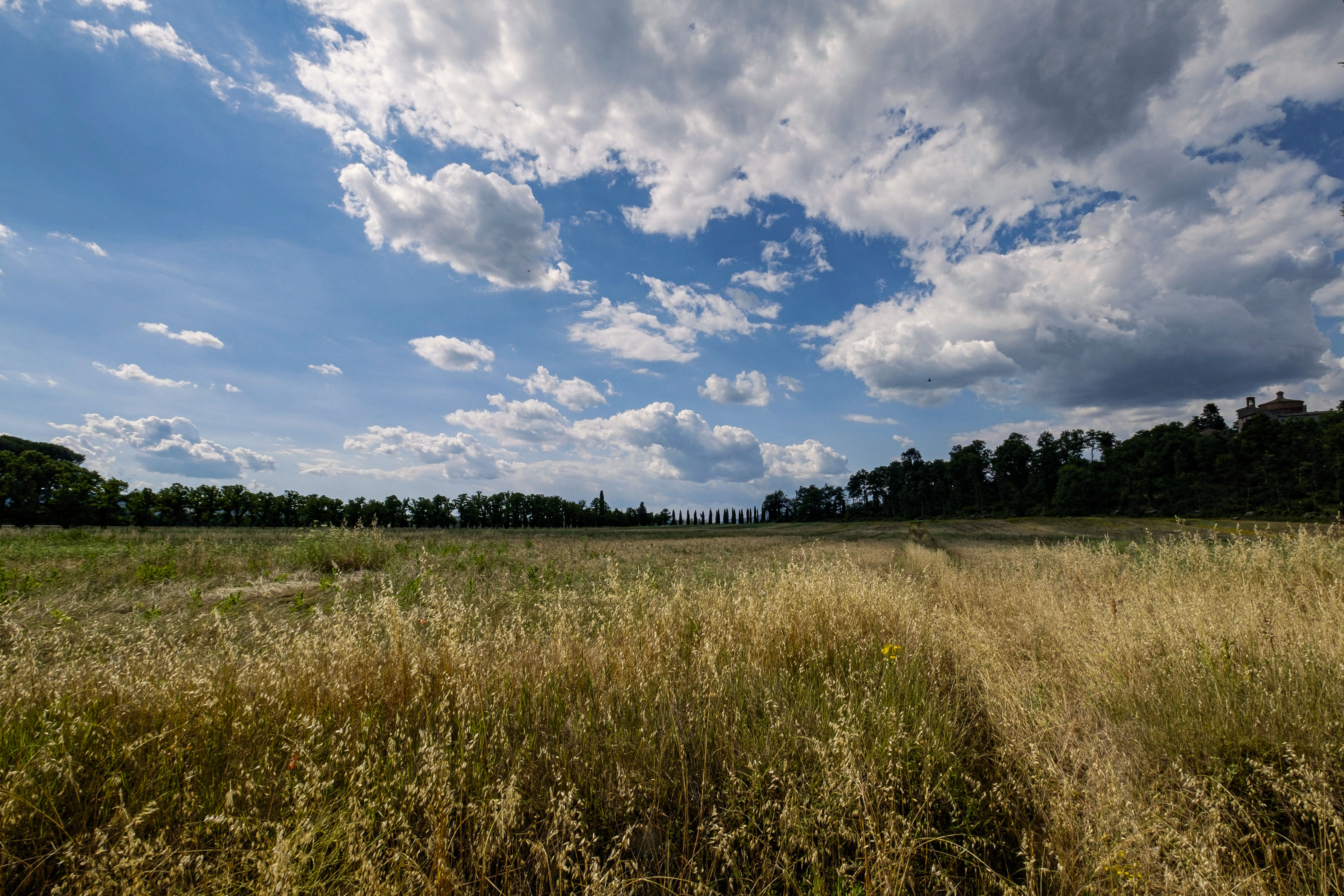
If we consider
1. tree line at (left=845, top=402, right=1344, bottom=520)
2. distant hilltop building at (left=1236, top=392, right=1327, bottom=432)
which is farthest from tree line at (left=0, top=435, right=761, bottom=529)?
distant hilltop building at (left=1236, top=392, right=1327, bottom=432)

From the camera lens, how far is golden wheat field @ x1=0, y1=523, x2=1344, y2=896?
233 cm

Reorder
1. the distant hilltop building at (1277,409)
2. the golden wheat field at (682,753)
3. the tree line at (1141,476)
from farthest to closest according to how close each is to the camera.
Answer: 1. the distant hilltop building at (1277,409)
2. the tree line at (1141,476)
3. the golden wheat field at (682,753)

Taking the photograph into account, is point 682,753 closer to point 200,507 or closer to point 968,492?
point 200,507

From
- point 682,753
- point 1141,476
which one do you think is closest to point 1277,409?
point 1141,476

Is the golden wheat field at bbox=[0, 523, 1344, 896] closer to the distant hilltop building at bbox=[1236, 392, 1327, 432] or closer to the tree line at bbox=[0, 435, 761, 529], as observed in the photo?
the tree line at bbox=[0, 435, 761, 529]

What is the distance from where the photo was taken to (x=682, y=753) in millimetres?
3125

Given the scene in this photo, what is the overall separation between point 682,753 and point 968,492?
394ft

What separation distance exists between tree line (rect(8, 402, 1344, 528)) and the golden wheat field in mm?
21983

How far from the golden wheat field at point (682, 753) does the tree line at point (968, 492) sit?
22.0 meters

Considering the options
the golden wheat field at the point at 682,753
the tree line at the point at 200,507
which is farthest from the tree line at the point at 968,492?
the golden wheat field at the point at 682,753

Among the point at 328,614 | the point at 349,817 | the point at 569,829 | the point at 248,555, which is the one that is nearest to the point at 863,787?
the point at 569,829

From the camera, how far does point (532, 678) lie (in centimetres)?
418

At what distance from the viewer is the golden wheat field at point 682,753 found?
2.33m

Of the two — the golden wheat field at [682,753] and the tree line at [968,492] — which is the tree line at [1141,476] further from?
the golden wheat field at [682,753]
